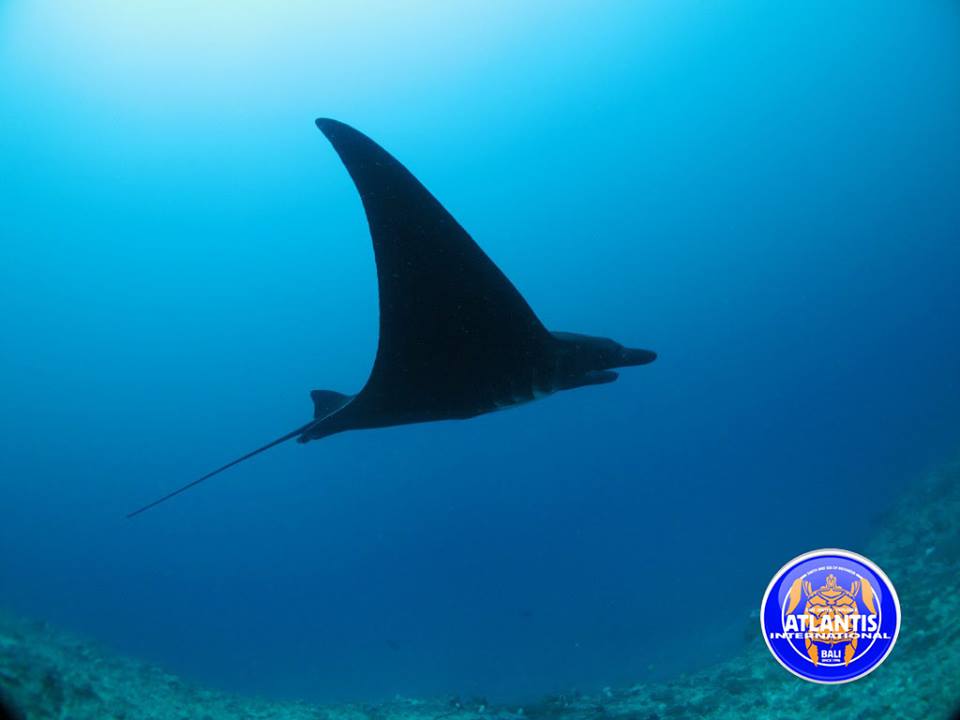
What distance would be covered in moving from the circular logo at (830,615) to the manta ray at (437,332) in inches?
112

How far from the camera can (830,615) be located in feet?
13.7

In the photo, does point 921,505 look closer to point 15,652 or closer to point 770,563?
point 770,563

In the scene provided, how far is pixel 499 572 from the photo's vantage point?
37500 millimetres

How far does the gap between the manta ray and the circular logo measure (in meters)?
2.85

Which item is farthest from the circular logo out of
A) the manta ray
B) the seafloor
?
the manta ray

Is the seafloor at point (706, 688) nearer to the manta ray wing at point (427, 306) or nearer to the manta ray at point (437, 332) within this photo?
the manta ray at point (437, 332)

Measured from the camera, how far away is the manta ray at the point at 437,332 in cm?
245

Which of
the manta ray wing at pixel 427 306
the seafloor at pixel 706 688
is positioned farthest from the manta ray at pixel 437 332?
the seafloor at pixel 706 688

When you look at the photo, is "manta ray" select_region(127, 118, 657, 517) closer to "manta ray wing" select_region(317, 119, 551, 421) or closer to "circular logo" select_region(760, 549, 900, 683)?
"manta ray wing" select_region(317, 119, 551, 421)

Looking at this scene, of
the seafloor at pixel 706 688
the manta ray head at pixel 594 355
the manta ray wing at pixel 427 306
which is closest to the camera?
the manta ray wing at pixel 427 306

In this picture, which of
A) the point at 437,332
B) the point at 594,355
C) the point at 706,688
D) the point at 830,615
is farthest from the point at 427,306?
the point at 706,688

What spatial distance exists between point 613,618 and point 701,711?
18096mm

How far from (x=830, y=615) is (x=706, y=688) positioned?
15.8ft

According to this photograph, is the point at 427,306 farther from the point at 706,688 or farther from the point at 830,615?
the point at 706,688
